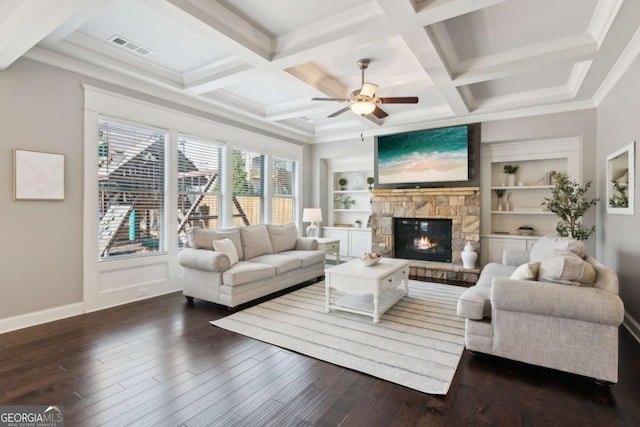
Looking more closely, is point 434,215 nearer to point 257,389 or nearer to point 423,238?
point 423,238

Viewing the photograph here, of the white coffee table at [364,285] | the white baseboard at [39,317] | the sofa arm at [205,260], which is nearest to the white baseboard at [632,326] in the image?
the white coffee table at [364,285]

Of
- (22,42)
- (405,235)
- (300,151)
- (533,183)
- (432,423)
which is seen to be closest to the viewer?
(432,423)

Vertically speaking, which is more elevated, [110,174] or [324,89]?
[324,89]

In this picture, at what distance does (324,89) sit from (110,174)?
10.1ft

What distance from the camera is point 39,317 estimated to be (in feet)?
11.0

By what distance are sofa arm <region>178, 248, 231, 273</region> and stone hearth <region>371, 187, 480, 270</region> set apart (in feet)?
12.2

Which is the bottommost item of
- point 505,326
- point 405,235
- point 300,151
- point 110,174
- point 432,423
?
point 432,423

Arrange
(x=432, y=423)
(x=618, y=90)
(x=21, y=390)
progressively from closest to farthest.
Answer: (x=432, y=423) < (x=21, y=390) < (x=618, y=90)

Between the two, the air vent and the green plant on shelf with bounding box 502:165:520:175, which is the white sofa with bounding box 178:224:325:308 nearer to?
the air vent

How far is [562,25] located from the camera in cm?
307

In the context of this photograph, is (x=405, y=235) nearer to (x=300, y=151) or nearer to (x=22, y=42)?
(x=300, y=151)

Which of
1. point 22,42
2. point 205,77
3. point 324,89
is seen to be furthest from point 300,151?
point 22,42

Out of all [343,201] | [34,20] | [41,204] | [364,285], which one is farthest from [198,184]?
[343,201]

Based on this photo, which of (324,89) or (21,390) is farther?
(324,89)
